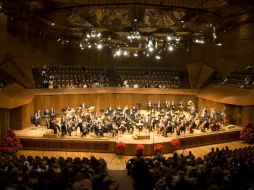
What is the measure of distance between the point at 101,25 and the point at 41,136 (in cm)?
635

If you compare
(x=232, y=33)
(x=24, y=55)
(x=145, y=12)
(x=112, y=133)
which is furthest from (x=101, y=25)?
(x=232, y=33)

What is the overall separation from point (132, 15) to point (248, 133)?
27.6ft

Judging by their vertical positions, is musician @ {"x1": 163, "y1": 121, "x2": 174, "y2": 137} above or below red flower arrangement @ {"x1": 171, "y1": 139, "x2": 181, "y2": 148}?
above

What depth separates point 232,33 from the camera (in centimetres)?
2775

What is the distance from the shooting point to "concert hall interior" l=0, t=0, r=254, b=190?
10641 mm

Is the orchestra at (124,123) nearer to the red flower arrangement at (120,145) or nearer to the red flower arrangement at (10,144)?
the red flower arrangement at (120,145)

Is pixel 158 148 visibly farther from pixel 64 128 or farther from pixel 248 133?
pixel 248 133

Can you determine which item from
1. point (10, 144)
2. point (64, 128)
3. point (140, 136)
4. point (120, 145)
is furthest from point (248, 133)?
point (10, 144)

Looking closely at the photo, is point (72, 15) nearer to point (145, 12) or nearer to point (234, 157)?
point (145, 12)

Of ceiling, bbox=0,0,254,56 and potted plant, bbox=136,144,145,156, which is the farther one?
ceiling, bbox=0,0,254,56

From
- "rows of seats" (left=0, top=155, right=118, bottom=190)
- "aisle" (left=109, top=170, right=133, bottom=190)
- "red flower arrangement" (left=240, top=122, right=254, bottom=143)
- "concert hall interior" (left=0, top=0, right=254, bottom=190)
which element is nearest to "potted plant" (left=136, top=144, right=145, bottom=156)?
"concert hall interior" (left=0, top=0, right=254, bottom=190)

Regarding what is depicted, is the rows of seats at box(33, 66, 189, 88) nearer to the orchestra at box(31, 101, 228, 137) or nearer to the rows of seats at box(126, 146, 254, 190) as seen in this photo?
the orchestra at box(31, 101, 228, 137)

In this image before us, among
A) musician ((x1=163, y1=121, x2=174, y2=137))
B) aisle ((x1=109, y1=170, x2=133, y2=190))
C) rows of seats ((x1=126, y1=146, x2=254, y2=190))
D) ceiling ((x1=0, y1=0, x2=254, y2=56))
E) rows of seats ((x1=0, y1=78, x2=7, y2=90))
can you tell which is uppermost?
ceiling ((x1=0, y1=0, x2=254, y2=56))

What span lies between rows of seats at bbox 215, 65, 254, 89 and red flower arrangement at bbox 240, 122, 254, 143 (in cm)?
309
